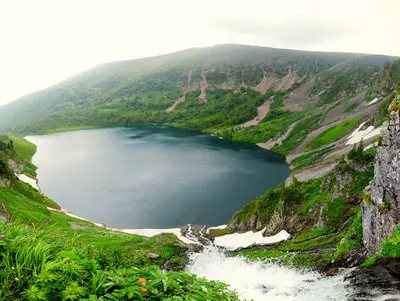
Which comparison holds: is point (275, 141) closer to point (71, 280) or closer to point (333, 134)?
point (333, 134)

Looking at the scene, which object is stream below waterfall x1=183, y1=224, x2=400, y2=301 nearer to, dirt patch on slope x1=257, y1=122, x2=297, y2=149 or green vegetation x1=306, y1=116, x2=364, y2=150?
green vegetation x1=306, y1=116, x2=364, y2=150

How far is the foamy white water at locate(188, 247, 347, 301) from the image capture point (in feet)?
45.4

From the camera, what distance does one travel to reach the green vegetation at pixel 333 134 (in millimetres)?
100531

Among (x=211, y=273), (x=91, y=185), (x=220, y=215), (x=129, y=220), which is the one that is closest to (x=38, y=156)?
(x=91, y=185)

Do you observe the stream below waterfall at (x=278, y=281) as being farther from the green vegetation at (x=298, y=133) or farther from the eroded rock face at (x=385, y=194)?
the green vegetation at (x=298, y=133)

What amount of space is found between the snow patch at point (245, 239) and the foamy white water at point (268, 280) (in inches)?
397

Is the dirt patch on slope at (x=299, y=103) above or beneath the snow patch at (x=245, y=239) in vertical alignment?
above

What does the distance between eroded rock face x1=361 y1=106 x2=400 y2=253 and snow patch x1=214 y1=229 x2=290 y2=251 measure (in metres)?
16.6

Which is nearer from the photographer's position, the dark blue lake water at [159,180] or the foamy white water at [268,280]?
the foamy white water at [268,280]

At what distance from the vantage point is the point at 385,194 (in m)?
17.6

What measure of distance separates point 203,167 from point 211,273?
243 feet

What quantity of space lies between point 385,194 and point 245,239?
942 inches

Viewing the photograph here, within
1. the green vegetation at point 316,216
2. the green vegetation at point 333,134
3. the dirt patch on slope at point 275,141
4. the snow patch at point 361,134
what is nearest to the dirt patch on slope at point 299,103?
the dirt patch on slope at point 275,141

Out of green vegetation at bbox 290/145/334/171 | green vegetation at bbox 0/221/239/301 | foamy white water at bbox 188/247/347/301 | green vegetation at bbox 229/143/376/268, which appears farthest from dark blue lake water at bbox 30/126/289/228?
green vegetation at bbox 0/221/239/301
